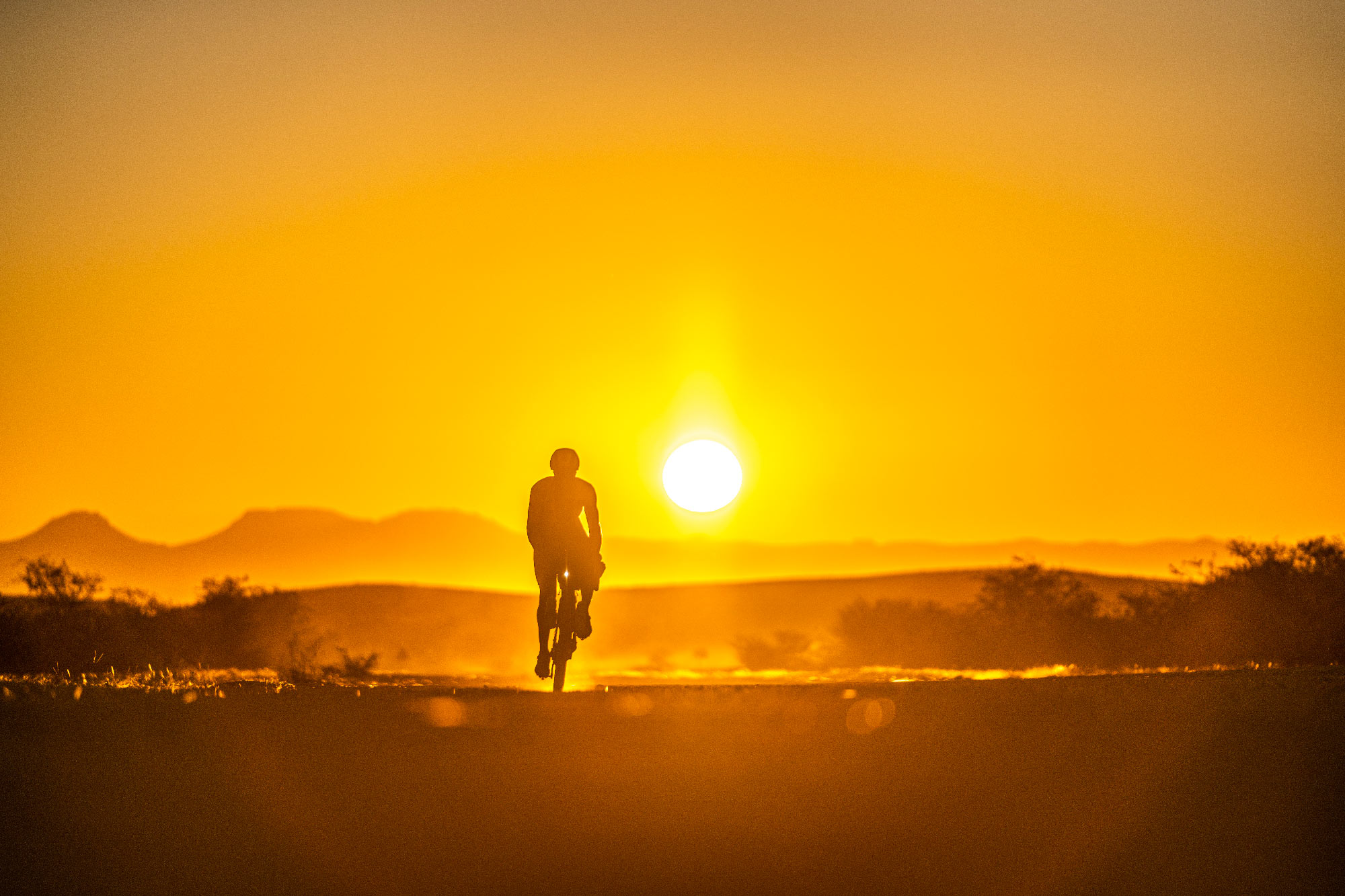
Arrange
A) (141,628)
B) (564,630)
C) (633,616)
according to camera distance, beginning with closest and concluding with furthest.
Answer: (564,630), (141,628), (633,616)

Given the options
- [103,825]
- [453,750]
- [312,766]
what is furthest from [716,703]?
[103,825]

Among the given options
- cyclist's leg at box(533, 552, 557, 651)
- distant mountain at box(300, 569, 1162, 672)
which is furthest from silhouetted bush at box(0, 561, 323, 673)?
distant mountain at box(300, 569, 1162, 672)

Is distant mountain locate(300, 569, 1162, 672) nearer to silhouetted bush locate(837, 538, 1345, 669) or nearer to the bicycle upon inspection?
silhouetted bush locate(837, 538, 1345, 669)

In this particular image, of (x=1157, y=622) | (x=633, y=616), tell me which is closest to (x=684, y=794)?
(x=1157, y=622)

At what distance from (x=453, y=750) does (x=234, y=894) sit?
2.90m

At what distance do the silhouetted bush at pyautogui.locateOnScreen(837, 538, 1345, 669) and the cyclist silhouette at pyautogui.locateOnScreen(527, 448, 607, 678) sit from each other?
922cm

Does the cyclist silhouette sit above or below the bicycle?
above

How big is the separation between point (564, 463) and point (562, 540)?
2.92 feet

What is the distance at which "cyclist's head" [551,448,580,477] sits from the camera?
53.7 ft

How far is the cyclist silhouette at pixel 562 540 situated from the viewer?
16281 millimetres

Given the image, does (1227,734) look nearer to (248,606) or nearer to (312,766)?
(312,766)

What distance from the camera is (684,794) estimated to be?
9328 millimetres

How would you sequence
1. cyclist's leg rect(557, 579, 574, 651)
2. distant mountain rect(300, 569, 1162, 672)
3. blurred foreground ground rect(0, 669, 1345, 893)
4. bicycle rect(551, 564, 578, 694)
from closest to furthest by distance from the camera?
blurred foreground ground rect(0, 669, 1345, 893) < bicycle rect(551, 564, 578, 694) < cyclist's leg rect(557, 579, 574, 651) < distant mountain rect(300, 569, 1162, 672)

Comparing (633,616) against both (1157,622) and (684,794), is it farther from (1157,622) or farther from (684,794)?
(684,794)
